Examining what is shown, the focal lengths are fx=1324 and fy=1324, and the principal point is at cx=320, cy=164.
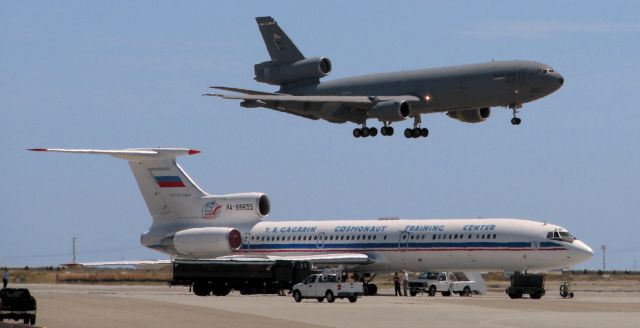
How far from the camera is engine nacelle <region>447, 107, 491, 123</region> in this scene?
5975cm

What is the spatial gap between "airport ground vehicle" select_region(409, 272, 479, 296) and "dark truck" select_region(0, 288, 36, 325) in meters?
31.9

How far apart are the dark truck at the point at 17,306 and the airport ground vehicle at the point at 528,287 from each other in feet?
102

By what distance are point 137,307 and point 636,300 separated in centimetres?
2274

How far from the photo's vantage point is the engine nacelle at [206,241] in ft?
248

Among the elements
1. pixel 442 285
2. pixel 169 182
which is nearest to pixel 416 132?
pixel 442 285

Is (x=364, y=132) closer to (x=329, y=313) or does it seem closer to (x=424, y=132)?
(x=424, y=132)

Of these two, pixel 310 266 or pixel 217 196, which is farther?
pixel 217 196

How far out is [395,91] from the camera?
59.0 meters

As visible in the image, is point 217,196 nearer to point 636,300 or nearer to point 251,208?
point 251,208

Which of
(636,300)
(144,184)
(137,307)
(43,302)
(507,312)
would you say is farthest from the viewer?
(144,184)

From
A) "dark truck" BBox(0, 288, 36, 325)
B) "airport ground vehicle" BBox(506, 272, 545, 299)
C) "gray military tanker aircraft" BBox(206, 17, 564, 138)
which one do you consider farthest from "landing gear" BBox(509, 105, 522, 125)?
"dark truck" BBox(0, 288, 36, 325)

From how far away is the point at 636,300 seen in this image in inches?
2333

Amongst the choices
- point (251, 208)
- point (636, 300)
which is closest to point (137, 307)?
point (636, 300)

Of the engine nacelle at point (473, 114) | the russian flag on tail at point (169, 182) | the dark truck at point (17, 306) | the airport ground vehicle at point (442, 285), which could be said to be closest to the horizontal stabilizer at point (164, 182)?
the russian flag on tail at point (169, 182)
